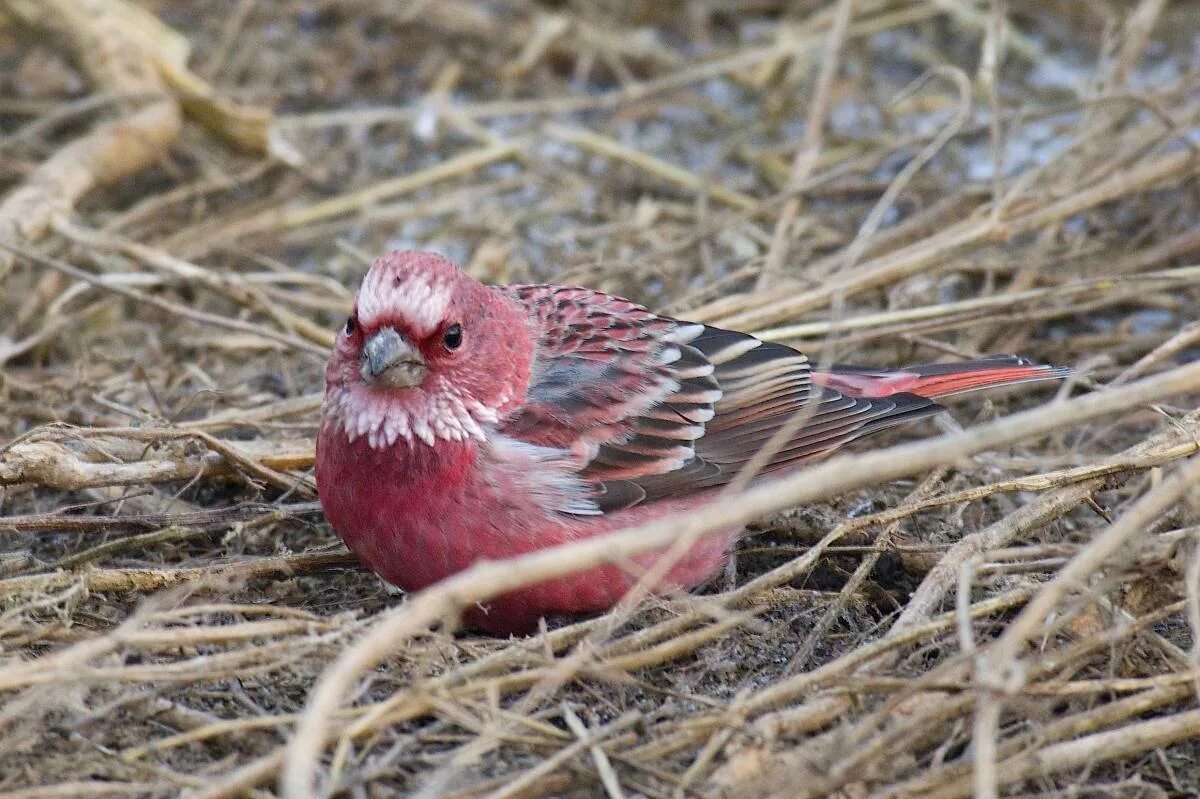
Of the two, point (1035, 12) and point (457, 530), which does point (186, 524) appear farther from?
point (1035, 12)

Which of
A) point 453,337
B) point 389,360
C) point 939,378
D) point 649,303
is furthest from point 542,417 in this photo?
point 649,303

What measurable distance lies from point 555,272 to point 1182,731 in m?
3.77

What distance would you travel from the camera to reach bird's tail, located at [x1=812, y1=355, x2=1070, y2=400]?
16.9ft

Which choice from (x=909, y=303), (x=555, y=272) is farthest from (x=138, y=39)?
(x=909, y=303)

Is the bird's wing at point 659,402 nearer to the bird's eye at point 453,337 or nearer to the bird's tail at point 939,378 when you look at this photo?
the bird's tail at point 939,378

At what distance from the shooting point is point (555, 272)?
6.86m

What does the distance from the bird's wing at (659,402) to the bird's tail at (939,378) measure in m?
0.12

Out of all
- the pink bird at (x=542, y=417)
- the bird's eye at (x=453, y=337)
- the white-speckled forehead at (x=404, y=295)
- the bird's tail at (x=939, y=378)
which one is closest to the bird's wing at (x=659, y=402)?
the pink bird at (x=542, y=417)

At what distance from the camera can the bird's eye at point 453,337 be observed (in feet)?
14.6

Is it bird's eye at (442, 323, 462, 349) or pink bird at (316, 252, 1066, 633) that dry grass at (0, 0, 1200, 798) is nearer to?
pink bird at (316, 252, 1066, 633)

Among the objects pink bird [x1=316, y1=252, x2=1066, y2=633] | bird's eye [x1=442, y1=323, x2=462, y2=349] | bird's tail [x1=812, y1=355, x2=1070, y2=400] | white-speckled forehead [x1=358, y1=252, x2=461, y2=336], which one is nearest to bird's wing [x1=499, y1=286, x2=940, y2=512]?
pink bird [x1=316, y1=252, x2=1066, y2=633]

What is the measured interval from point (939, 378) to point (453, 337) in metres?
1.71

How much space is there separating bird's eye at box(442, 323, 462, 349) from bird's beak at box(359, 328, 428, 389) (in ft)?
0.35

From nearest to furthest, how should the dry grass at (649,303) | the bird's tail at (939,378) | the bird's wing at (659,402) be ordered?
1. the dry grass at (649,303)
2. the bird's wing at (659,402)
3. the bird's tail at (939,378)
